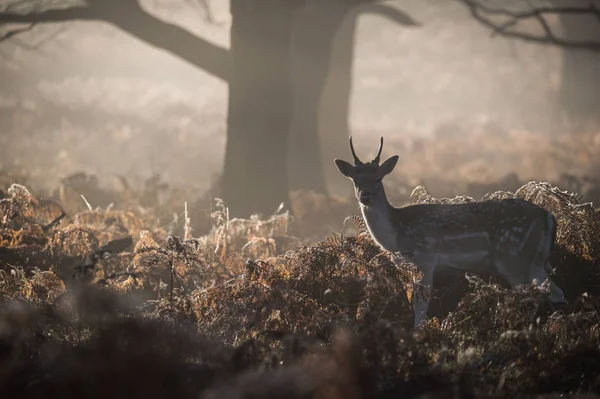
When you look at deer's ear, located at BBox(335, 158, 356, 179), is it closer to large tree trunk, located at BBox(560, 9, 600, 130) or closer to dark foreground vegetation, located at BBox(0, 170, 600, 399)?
dark foreground vegetation, located at BBox(0, 170, 600, 399)

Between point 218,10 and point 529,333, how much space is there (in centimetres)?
4378

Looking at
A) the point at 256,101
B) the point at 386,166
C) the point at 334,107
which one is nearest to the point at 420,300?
the point at 386,166

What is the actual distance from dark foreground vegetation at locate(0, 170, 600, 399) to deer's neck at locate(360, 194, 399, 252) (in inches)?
8.3

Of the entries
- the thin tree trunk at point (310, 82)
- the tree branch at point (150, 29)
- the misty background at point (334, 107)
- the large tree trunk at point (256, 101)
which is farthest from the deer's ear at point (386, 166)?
the thin tree trunk at point (310, 82)

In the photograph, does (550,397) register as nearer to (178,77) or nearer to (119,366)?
(119,366)

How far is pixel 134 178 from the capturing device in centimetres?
1969

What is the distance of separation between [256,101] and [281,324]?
6.72m

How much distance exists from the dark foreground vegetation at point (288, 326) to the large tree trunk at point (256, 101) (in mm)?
3288

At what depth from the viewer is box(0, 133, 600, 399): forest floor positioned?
4.46 m

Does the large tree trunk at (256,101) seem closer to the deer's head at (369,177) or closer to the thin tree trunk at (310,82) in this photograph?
the thin tree trunk at (310,82)

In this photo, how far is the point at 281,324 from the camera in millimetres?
6359

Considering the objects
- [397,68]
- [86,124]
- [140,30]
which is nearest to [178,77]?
[397,68]

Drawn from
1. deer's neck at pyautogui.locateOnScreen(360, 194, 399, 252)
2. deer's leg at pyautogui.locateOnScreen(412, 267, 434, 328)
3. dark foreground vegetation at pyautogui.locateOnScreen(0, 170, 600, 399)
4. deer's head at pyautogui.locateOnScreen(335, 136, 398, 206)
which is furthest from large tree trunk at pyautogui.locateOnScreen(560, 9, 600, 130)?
deer's leg at pyautogui.locateOnScreen(412, 267, 434, 328)

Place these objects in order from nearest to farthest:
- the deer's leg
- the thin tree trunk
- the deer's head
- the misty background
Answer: the deer's leg, the deer's head, the thin tree trunk, the misty background
